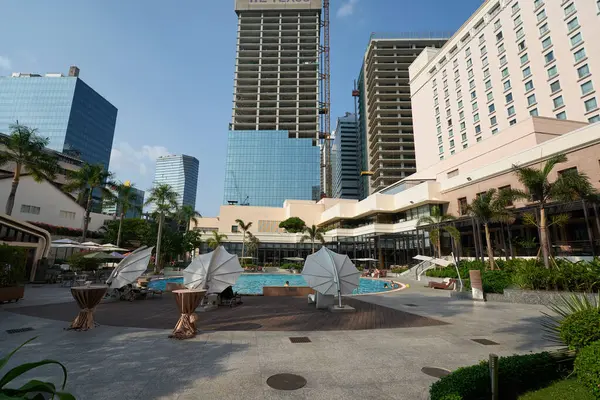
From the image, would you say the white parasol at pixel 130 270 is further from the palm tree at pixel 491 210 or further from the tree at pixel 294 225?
the tree at pixel 294 225

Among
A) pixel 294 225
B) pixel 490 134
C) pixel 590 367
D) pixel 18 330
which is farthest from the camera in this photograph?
pixel 294 225

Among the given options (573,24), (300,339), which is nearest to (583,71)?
(573,24)

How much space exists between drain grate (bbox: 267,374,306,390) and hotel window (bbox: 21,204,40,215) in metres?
39.0

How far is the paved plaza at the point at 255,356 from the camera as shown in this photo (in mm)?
4492

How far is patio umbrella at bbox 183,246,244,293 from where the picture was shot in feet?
38.0

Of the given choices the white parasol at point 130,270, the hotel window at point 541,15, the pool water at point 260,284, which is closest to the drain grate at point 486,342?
the pool water at point 260,284

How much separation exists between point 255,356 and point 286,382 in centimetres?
148

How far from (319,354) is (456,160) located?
38896mm

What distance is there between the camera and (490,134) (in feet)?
147

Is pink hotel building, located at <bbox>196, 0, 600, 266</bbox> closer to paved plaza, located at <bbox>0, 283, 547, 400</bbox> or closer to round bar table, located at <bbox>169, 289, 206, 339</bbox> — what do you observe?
paved plaza, located at <bbox>0, 283, 547, 400</bbox>

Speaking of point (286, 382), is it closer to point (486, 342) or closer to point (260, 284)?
point (486, 342)

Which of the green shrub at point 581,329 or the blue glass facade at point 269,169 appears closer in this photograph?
the green shrub at point 581,329

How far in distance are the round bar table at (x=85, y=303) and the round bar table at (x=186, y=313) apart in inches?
105

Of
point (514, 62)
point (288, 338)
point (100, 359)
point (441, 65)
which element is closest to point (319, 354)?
point (288, 338)
